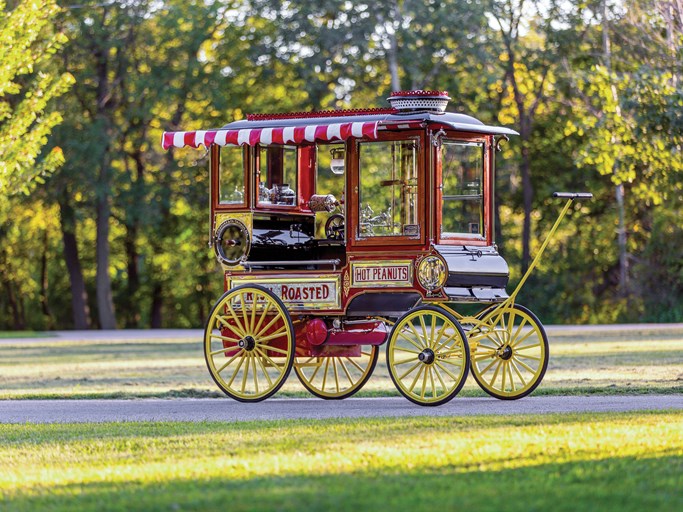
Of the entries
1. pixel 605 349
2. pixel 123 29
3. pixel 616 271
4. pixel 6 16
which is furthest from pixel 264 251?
pixel 123 29

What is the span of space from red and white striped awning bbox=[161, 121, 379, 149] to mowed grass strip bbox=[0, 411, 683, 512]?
3.24 m

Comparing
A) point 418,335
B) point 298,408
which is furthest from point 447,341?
point 298,408

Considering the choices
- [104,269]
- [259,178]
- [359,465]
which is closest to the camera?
[359,465]

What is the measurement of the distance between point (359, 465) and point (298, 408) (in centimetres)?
471

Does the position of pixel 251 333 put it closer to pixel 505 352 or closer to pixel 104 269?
pixel 505 352

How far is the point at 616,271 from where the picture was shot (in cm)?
3900

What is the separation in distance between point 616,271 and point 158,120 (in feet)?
46.0

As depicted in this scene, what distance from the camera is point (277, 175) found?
1518cm

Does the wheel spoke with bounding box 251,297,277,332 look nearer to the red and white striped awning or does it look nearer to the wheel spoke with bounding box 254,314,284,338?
the wheel spoke with bounding box 254,314,284,338

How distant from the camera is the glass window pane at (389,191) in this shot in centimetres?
1375

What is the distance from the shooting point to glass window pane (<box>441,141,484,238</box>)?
13836mm

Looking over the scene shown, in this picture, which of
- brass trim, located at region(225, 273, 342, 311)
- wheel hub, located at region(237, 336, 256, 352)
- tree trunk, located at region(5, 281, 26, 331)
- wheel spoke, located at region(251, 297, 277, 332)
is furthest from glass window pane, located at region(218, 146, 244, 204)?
tree trunk, located at region(5, 281, 26, 331)

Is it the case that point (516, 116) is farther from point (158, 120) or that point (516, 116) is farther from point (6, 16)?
point (6, 16)

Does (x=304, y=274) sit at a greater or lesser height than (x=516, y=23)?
lesser
